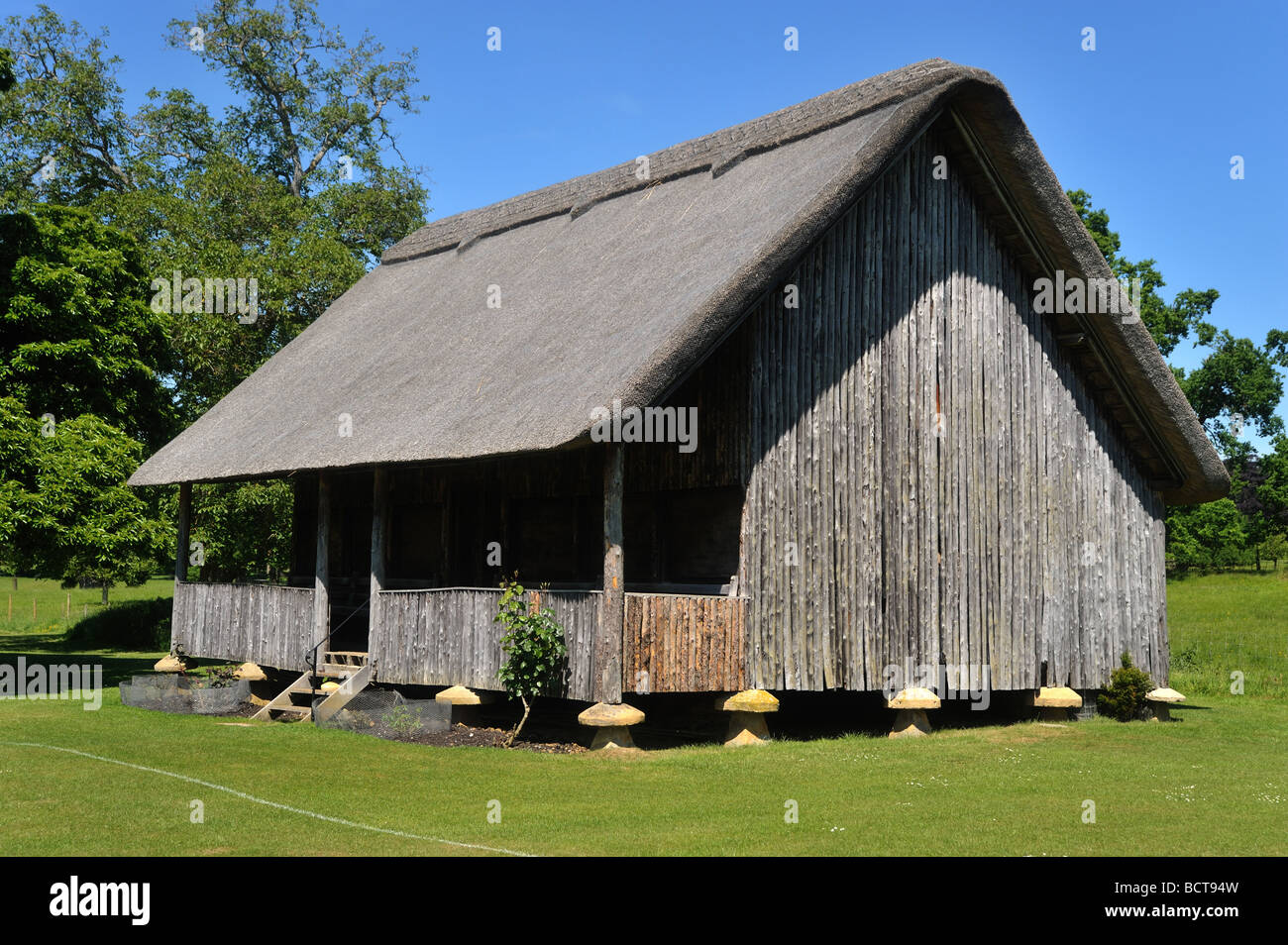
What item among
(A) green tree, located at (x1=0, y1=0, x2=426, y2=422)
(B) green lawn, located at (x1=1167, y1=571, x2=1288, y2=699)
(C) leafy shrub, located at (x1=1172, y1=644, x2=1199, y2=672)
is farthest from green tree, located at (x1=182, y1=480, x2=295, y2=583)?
(B) green lawn, located at (x1=1167, y1=571, x2=1288, y2=699)

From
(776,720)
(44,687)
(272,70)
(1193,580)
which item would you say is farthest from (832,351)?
(1193,580)

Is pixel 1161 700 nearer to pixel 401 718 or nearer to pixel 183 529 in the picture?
pixel 401 718

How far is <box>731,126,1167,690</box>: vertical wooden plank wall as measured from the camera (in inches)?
660

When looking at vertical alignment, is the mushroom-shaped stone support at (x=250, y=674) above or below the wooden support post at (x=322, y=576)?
below

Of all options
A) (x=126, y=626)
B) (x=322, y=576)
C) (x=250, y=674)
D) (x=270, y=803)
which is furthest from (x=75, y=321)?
(x=270, y=803)

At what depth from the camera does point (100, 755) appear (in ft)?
47.6

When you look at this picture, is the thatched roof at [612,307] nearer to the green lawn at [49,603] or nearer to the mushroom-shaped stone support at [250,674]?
the mushroom-shaped stone support at [250,674]

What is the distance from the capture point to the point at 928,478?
A: 18391mm

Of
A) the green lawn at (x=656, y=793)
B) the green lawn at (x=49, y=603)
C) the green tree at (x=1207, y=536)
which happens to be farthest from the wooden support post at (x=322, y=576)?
the green tree at (x=1207, y=536)

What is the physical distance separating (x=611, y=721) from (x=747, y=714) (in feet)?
6.64

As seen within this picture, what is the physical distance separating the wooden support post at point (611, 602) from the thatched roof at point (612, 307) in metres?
1.06

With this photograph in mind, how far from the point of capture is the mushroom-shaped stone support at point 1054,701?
19.2m
